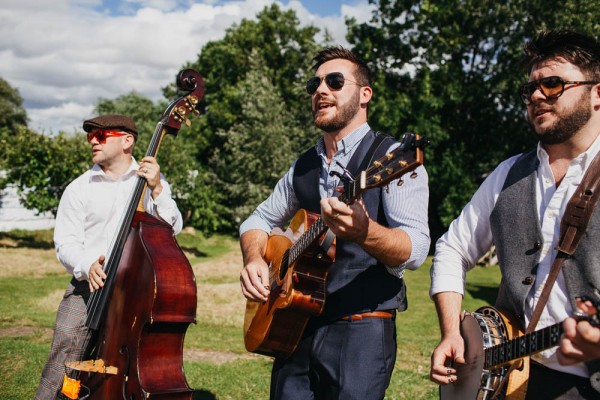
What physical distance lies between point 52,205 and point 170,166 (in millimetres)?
4430

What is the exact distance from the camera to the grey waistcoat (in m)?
2.33

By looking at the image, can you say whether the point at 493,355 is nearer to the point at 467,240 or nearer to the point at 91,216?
the point at 467,240

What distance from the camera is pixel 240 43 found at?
33156 millimetres

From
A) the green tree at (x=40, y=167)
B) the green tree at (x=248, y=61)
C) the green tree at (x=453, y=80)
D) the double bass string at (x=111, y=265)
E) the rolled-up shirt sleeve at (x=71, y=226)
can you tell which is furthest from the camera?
the green tree at (x=248, y=61)

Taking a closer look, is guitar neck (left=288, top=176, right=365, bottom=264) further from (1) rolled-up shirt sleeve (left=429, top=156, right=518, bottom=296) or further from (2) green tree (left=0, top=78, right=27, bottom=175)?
(2) green tree (left=0, top=78, right=27, bottom=175)

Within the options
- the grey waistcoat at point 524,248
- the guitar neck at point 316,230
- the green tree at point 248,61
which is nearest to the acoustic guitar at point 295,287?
the guitar neck at point 316,230

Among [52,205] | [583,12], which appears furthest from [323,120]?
[583,12]

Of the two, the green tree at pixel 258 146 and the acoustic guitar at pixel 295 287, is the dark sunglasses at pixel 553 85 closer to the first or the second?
the acoustic guitar at pixel 295 287

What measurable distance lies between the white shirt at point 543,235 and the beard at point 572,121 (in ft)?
0.36

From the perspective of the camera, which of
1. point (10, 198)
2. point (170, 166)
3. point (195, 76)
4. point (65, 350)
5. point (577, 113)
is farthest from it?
point (10, 198)

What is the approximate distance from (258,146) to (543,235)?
2360 centimetres

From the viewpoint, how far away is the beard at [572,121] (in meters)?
2.51

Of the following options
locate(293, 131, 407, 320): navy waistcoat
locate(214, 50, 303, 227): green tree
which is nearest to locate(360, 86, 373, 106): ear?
locate(293, 131, 407, 320): navy waistcoat

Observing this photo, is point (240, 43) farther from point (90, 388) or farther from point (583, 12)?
→ point (90, 388)
